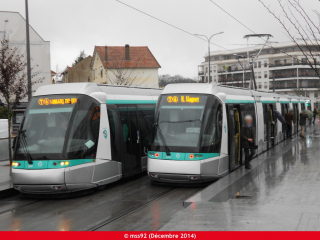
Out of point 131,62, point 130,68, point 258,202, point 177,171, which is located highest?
point 131,62

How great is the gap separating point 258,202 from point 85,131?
4.64 metres

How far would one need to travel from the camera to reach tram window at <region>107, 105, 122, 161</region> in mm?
11969

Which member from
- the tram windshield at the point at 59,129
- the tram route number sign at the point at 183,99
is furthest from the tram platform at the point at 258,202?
the tram windshield at the point at 59,129

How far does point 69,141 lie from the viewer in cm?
1048

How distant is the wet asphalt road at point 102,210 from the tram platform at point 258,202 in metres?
0.68

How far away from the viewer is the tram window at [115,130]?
12.0 metres

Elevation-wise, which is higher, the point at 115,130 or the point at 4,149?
the point at 115,130

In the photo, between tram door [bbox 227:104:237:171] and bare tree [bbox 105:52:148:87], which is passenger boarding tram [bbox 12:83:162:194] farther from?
bare tree [bbox 105:52:148:87]

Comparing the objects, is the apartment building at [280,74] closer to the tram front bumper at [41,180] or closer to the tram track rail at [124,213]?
the tram track rail at [124,213]

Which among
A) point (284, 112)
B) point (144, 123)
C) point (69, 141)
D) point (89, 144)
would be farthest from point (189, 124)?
point (284, 112)

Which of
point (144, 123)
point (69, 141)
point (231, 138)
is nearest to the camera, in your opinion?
point (69, 141)

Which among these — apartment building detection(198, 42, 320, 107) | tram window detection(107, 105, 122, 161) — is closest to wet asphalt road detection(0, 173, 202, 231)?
tram window detection(107, 105, 122, 161)

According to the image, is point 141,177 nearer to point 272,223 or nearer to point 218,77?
point 272,223

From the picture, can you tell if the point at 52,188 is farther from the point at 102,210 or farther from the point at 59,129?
the point at 102,210
